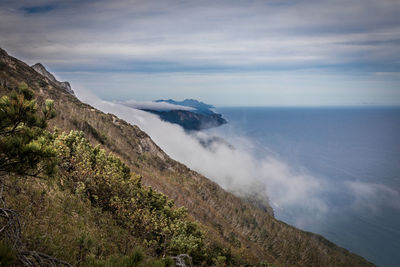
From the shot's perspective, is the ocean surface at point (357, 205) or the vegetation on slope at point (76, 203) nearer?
the vegetation on slope at point (76, 203)

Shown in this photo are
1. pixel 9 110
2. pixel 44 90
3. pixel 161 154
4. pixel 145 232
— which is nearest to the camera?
pixel 9 110

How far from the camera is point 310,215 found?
11281cm

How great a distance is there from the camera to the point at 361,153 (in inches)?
7279

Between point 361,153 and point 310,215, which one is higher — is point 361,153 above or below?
above

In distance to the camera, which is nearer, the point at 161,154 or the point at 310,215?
the point at 161,154

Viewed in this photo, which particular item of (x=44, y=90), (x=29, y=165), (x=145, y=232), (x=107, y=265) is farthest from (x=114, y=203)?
(x=44, y=90)

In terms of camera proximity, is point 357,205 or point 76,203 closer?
point 76,203

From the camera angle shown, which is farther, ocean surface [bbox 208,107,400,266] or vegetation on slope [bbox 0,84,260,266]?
ocean surface [bbox 208,107,400,266]

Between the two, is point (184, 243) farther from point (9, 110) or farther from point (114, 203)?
point (9, 110)

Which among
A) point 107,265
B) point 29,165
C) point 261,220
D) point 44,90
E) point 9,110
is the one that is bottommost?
point 261,220

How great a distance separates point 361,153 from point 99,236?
221631 millimetres

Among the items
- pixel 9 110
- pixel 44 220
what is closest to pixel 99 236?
pixel 44 220

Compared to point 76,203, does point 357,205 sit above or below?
above

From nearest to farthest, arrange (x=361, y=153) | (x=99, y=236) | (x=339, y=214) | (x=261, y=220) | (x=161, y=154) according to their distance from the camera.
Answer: (x=99, y=236)
(x=161, y=154)
(x=261, y=220)
(x=339, y=214)
(x=361, y=153)
